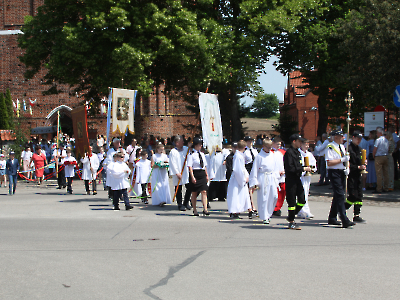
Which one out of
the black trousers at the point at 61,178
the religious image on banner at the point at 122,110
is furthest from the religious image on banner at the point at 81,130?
the black trousers at the point at 61,178

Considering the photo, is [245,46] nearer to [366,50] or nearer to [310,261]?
[366,50]

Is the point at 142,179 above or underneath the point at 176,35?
underneath

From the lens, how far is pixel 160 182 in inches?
544

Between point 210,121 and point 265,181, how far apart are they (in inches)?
138

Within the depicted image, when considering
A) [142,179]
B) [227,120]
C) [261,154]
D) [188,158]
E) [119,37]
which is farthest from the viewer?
[227,120]

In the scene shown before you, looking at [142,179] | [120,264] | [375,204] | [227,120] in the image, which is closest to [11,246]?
[120,264]

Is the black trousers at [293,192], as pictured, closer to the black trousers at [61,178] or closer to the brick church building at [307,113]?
the black trousers at [61,178]

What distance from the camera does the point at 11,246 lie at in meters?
7.92

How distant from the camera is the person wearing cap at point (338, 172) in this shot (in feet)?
30.7

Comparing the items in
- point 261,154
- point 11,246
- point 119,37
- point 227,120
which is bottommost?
point 11,246

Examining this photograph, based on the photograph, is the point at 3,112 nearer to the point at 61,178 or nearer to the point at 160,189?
the point at 61,178

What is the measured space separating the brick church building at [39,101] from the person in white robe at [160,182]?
103 feet

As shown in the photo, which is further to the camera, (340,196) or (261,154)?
(261,154)

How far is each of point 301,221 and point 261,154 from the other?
182 centimetres
